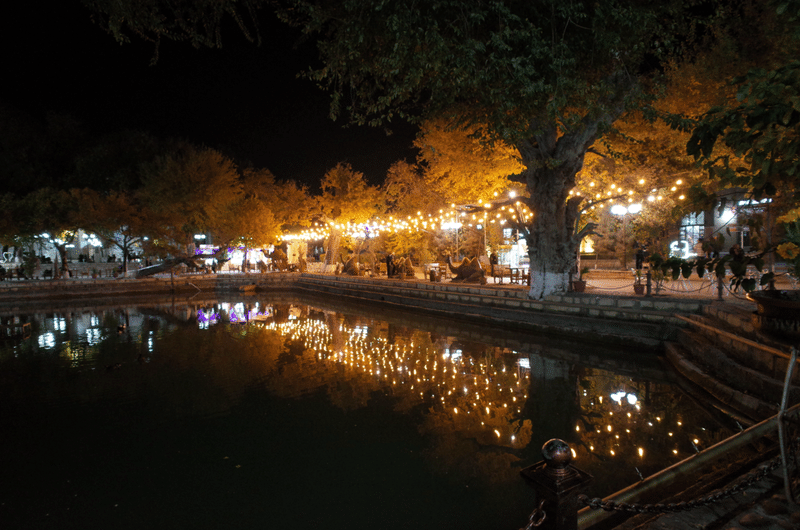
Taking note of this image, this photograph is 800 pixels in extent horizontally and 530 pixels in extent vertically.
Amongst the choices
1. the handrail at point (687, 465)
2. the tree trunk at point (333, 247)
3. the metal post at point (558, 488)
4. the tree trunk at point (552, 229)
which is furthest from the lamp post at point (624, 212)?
the tree trunk at point (333, 247)

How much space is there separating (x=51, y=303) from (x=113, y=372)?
1590 cm

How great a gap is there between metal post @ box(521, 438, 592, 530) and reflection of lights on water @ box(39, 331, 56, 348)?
14.0 meters

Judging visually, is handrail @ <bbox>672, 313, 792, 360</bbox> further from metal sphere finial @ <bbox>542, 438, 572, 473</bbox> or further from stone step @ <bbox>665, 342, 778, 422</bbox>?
metal sphere finial @ <bbox>542, 438, 572, 473</bbox>

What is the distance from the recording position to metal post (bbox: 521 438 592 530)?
235cm

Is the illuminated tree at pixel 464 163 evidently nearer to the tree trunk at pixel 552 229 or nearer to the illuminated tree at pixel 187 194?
the tree trunk at pixel 552 229

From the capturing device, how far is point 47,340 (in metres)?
12.7

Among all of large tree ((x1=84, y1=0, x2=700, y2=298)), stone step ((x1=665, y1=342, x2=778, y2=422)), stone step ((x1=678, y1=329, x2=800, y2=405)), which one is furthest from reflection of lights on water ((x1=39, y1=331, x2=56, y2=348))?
stone step ((x1=678, y1=329, x2=800, y2=405))

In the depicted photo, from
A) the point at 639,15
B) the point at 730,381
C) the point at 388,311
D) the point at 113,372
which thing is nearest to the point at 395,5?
the point at 639,15

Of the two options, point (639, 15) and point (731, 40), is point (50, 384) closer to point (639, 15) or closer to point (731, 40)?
point (639, 15)

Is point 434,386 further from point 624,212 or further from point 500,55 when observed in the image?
point 624,212

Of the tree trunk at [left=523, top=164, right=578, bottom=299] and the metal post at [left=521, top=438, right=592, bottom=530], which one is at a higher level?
the tree trunk at [left=523, top=164, right=578, bottom=299]

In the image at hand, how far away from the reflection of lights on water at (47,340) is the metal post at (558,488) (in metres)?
14.0

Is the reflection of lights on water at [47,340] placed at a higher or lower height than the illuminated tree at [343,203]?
lower

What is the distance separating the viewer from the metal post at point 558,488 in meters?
2.35
